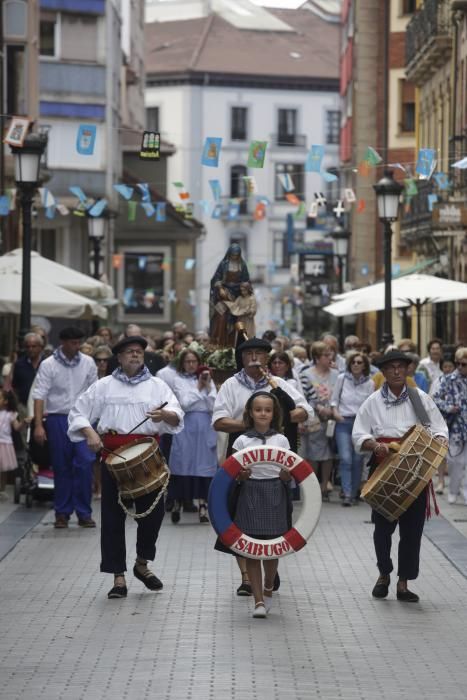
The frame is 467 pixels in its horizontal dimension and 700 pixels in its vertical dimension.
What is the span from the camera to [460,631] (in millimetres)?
11305

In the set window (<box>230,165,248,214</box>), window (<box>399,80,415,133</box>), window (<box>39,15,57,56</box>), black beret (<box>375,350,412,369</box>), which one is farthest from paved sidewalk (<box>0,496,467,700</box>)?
window (<box>230,165,248,214</box>)

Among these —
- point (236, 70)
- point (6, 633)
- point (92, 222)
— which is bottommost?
point (6, 633)

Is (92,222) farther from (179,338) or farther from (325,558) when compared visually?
(325,558)

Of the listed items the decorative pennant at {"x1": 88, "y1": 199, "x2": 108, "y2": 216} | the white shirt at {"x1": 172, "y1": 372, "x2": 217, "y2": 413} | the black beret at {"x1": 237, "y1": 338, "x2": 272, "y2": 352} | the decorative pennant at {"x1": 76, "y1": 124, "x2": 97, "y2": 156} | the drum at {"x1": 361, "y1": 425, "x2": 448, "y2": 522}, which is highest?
the decorative pennant at {"x1": 76, "y1": 124, "x2": 97, "y2": 156}

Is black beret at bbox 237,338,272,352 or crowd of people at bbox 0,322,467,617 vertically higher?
black beret at bbox 237,338,272,352

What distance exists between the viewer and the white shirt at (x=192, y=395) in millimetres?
18766

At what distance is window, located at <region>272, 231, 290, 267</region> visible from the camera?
96438 millimetres

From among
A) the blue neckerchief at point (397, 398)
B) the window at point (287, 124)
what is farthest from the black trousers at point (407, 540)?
the window at point (287, 124)

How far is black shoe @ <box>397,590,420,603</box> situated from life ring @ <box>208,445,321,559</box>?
0.95m

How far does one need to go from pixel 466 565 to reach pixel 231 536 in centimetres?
316

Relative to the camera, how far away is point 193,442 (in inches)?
727

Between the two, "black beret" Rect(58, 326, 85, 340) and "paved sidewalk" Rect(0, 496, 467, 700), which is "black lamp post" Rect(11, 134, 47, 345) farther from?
"paved sidewalk" Rect(0, 496, 467, 700)

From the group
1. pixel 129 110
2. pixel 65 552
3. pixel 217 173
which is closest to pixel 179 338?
pixel 65 552

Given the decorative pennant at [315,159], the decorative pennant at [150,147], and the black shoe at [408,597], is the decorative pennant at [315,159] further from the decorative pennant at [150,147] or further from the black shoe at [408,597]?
the black shoe at [408,597]
